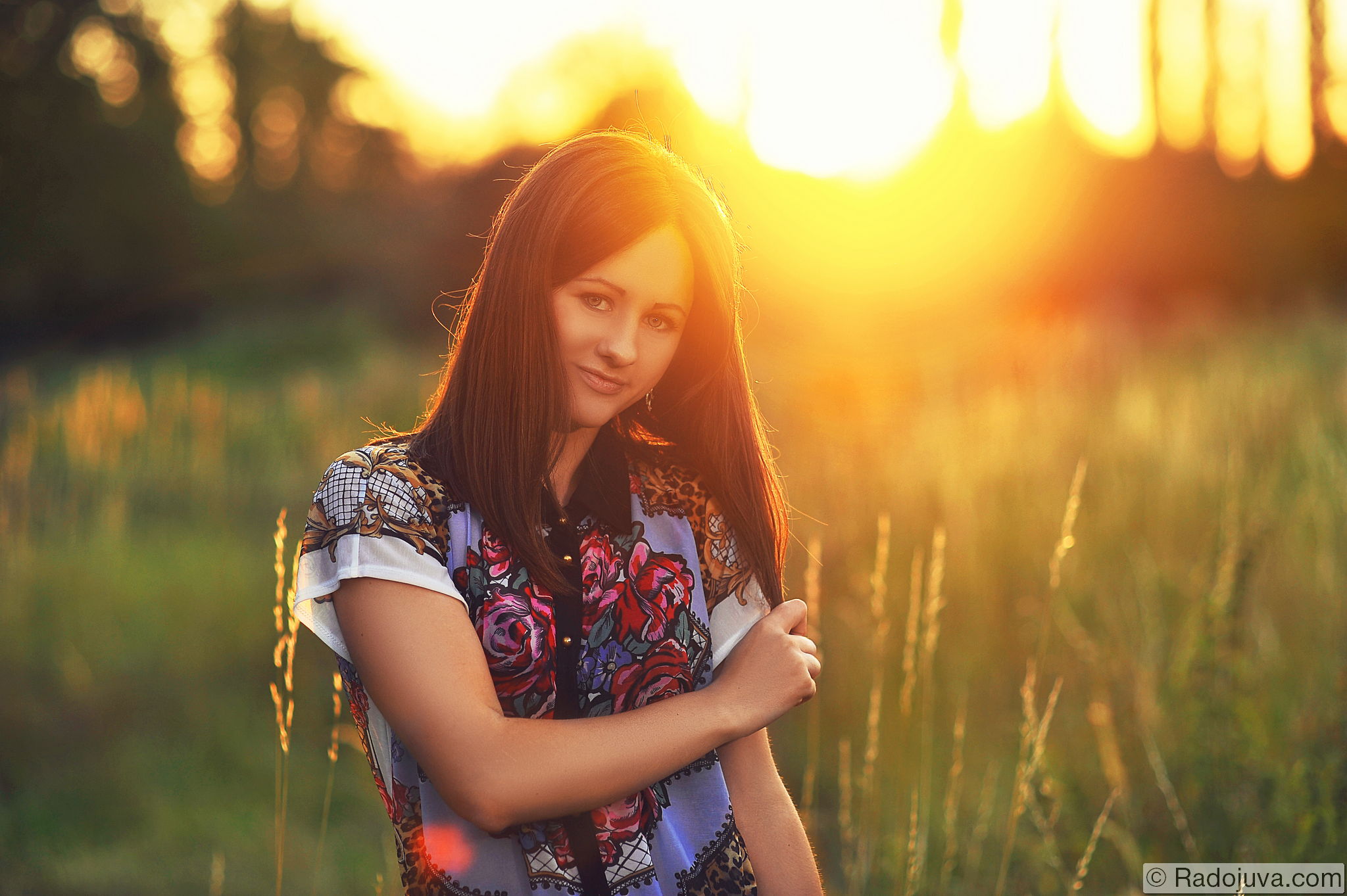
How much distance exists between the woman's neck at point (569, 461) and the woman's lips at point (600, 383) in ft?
0.32

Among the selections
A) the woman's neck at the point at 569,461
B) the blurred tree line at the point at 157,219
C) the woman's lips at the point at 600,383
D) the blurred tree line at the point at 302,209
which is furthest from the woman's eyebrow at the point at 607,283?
the blurred tree line at the point at 157,219

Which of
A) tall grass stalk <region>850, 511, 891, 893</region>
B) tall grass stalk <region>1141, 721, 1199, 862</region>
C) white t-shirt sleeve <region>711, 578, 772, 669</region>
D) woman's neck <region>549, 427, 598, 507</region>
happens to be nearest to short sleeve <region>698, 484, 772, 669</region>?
white t-shirt sleeve <region>711, 578, 772, 669</region>

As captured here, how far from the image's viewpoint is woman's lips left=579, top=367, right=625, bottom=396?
56.4 inches

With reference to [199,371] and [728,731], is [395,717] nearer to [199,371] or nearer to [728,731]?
[728,731]

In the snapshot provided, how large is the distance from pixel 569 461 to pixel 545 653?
0.34 m

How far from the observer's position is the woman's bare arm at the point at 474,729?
1164 millimetres

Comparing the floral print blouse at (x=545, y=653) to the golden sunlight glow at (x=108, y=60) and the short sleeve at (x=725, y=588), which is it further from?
the golden sunlight glow at (x=108, y=60)

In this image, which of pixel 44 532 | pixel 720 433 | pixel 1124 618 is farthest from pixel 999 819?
pixel 44 532

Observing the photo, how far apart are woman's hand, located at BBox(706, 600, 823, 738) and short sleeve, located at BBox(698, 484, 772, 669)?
4 cm

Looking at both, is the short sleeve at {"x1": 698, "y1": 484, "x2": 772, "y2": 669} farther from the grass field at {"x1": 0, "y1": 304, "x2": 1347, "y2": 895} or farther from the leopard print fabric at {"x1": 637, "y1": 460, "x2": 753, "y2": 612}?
the grass field at {"x1": 0, "y1": 304, "x2": 1347, "y2": 895}

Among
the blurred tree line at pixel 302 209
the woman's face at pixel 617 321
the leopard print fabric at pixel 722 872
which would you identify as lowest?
the leopard print fabric at pixel 722 872

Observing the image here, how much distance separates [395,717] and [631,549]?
43cm

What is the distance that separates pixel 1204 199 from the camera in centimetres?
1648

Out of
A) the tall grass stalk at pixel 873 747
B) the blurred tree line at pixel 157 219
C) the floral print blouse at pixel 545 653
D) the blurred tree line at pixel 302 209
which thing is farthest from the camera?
the blurred tree line at pixel 157 219
